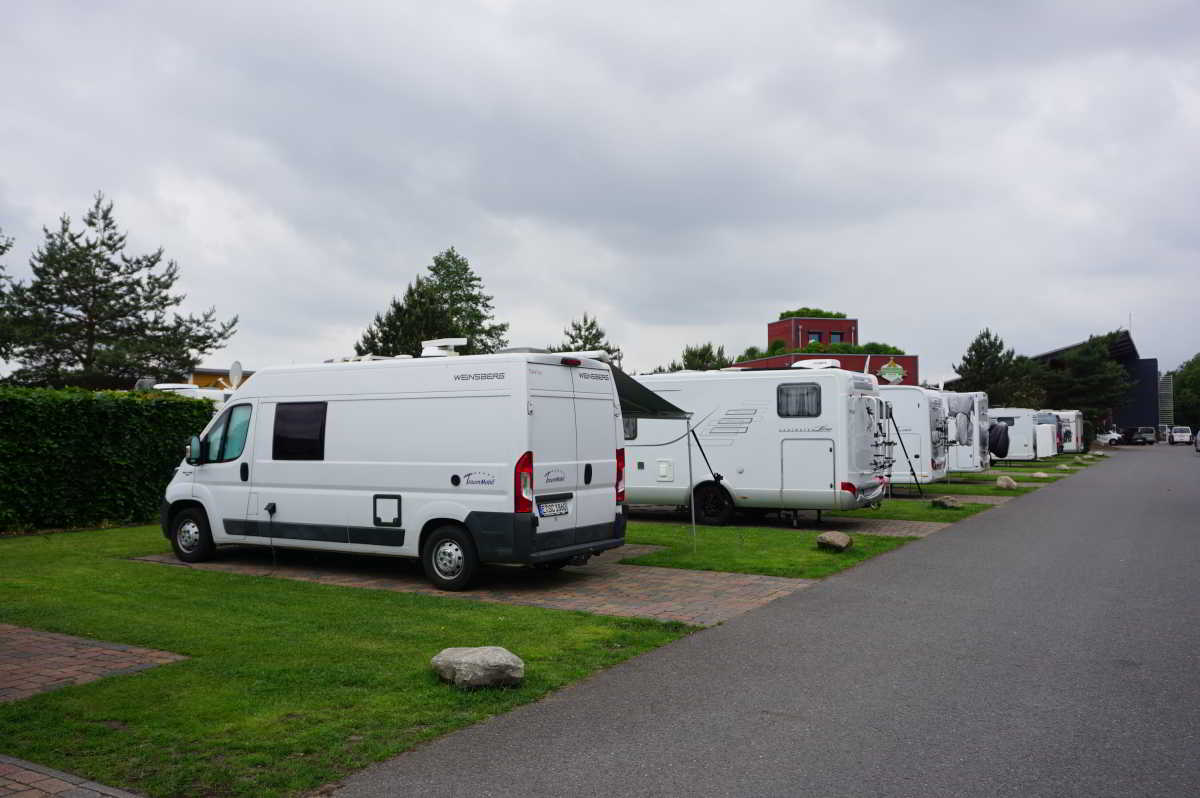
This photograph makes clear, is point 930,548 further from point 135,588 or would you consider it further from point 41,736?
point 41,736

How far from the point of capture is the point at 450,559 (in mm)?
9656

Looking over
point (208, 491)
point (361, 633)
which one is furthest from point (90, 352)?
point (361, 633)

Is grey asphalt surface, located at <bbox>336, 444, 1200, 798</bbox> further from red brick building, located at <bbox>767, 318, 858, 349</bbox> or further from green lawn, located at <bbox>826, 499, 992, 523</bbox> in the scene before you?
red brick building, located at <bbox>767, 318, 858, 349</bbox>

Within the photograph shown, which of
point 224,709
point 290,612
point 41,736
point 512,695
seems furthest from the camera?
point 290,612

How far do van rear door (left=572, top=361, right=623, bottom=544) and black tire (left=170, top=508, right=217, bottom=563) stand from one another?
473 cm

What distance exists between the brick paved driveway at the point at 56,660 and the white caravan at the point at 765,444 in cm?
907

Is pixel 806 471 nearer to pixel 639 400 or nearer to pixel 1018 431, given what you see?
pixel 639 400

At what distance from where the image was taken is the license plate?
30.8 feet

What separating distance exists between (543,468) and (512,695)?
148 inches

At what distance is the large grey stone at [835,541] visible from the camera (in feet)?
41.2

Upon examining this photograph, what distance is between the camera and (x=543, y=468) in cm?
939

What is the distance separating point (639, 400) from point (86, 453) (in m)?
9.49

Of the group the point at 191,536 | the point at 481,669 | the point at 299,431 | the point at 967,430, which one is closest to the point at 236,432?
the point at 299,431

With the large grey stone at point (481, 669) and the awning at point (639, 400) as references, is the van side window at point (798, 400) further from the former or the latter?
the large grey stone at point (481, 669)
